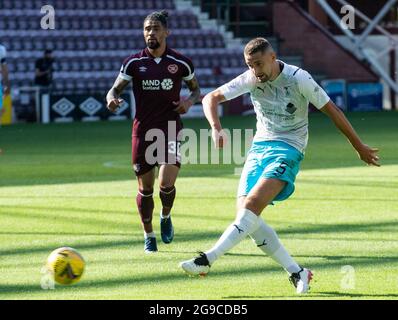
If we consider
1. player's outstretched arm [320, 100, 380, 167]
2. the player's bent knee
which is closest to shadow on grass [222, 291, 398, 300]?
the player's bent knee

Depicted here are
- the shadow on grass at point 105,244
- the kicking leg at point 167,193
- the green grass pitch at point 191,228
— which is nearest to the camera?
the green grass pitch at point 191,228

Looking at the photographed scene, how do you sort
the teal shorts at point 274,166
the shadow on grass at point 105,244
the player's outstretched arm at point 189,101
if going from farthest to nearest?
the player's outstretched arm at point 189,101
the shadow on grass at point 105,244
the teal shorts at point 274,166

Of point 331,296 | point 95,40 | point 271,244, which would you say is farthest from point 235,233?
point 95,40

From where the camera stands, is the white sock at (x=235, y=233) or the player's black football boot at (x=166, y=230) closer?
the white sock at (x=235, y=233)

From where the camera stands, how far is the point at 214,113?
9281 mm

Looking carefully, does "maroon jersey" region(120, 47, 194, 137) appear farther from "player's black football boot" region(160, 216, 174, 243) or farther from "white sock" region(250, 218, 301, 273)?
"white sock" region(250, 218, 301, 273)

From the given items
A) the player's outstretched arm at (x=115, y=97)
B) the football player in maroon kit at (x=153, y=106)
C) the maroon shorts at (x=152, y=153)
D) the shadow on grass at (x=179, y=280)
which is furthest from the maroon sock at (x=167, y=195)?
the shadow on grass at (x=179, y=280)

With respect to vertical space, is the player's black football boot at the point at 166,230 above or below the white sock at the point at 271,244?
below

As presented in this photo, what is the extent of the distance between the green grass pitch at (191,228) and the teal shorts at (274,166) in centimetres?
77

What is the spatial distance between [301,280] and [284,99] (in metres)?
1.41

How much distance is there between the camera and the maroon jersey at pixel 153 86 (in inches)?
460

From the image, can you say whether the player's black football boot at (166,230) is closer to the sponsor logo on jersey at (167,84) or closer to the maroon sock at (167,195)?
the maroon sock at (167,195)
